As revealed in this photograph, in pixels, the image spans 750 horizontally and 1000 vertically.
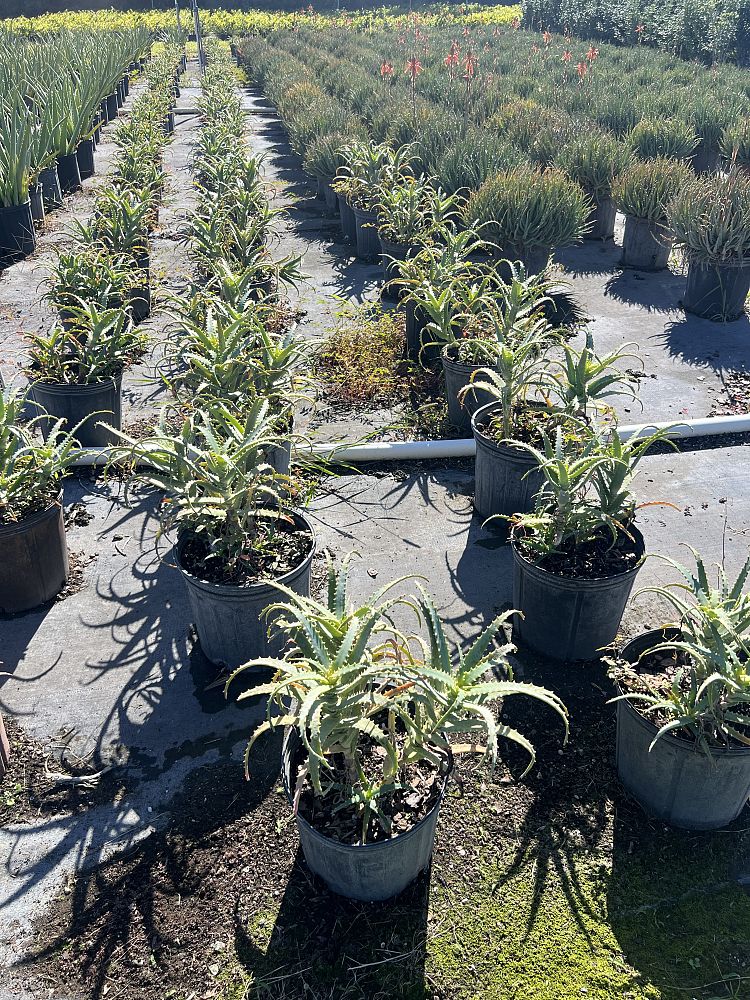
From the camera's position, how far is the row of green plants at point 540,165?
19.0 feet

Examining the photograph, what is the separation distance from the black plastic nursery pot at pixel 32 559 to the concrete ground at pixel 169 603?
0.26ft

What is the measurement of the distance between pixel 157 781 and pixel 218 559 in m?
0.81

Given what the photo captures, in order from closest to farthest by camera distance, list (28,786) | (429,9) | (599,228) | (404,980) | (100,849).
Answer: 1. (404,980)
2. (100,849)
3. (28,786)
4. (599,228)
5. (429,9)

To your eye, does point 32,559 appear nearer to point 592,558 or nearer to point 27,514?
point 27,514

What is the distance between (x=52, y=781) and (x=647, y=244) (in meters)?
6.77

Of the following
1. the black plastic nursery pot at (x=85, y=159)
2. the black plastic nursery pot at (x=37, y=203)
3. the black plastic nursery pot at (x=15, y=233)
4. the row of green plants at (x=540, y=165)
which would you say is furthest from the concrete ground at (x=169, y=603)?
the black plastic nursery pot at (x=85, y=159)

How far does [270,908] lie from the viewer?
202 cm

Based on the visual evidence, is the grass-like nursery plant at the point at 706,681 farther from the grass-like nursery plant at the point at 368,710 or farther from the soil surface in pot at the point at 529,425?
the soil surface in pot at the point at 529,425

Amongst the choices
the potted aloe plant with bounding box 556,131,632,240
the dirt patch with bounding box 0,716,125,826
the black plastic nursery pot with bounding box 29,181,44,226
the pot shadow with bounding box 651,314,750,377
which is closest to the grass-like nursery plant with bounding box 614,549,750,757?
the dirt patch with bounding box 0,716,125,826

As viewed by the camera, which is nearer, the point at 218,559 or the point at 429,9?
the point at 218,559

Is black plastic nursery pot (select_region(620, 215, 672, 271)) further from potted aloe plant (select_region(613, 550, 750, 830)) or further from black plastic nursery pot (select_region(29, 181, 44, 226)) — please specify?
black plastic nursery pot (select_region(29, 181, 44, 226))

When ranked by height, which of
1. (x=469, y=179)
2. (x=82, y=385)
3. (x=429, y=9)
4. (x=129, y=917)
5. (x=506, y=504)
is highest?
(x=429, y=9)

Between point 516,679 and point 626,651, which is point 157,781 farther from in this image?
point 626,651

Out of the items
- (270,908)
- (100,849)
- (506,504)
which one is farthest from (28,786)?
(506,504)
